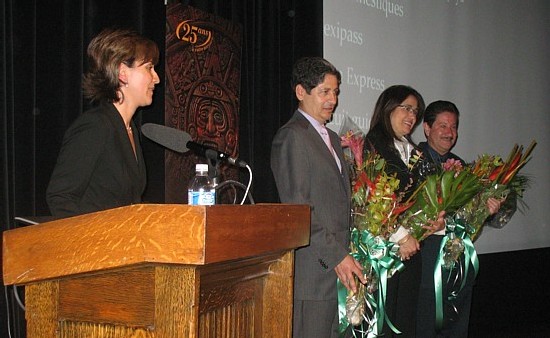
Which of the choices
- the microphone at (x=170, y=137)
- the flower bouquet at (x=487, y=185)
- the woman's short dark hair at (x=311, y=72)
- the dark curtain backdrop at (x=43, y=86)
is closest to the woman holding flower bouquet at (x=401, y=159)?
the flower bouquet at (x=487, y=185)

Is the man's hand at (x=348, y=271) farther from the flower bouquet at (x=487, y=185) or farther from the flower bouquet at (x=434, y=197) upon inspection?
the flower bouquet at (x=487, y=185)

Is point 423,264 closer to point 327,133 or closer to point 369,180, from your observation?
point 369,180

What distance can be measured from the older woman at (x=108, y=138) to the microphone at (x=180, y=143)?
12 centimetres

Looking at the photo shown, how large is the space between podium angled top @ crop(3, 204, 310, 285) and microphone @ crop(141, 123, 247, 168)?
0.27m

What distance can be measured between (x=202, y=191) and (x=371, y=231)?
1.32m

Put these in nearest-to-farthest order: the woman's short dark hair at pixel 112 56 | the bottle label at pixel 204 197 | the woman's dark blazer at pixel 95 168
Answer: the bottle label at pixel 204 197 < the woman's dark blazer at pixel 95 168 < the woman's short dark hair at pixel 112 56

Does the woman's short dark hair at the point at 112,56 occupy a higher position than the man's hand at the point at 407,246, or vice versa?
the woman's short dark hair at the point at 112,56

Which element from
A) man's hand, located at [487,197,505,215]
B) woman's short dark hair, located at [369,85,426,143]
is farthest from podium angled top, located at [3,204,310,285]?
man's hand, located at [487,197,505,215]

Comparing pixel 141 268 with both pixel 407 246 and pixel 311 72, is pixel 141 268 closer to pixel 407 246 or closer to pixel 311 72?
pixel 311 72

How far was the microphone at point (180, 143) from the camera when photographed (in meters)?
1.59

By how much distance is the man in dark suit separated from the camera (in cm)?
246

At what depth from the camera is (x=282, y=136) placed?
8.42 feet

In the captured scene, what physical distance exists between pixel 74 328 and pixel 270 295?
525 millimetres

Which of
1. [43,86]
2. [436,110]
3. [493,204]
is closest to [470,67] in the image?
[436,110]
